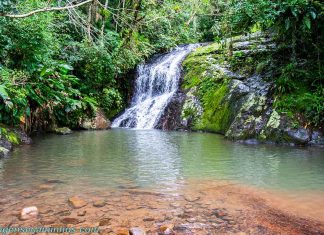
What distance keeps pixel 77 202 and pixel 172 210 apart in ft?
3.35

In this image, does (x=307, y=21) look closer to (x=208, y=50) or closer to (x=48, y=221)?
(x=208, y=50)

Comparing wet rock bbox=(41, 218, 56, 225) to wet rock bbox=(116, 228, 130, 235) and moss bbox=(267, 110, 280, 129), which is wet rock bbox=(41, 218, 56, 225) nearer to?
wet rock bbox=(116, 228, 130, 235)

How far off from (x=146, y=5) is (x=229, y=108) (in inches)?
189

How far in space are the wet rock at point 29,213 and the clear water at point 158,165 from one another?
850 millimetres

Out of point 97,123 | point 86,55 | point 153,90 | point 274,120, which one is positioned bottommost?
point 97,123

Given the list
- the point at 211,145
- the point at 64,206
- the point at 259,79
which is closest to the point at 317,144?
the point at 211,145

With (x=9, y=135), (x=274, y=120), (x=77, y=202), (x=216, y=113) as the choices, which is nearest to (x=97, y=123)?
(x=216, y=113)

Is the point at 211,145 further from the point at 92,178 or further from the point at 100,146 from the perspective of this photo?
the point at 92,178

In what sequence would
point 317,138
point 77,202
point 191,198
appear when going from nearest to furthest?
point 77,202, point 191,198, point 317,138

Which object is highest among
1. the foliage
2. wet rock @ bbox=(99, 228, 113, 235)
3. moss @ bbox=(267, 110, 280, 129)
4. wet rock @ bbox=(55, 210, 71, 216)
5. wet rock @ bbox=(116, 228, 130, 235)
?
the foliage

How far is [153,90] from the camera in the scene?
13.9 meters

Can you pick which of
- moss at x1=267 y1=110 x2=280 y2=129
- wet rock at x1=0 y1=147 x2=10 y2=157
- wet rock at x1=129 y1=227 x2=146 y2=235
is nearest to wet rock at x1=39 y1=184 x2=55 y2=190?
wet rock at x1=129 y1=227 x2=146 y2=235

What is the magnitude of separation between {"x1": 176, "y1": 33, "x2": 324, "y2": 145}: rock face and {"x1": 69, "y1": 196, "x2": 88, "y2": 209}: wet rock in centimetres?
560

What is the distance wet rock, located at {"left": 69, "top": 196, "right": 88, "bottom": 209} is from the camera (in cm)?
330
